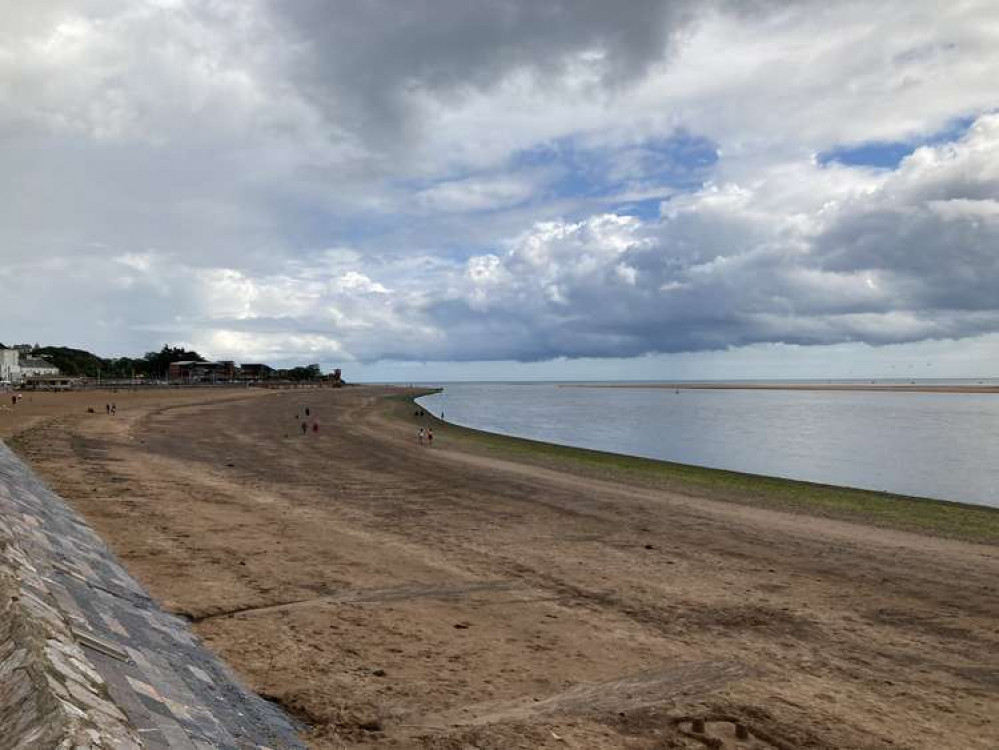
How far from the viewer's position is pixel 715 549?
1352cm

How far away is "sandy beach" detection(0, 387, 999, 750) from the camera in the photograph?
5.99 metres

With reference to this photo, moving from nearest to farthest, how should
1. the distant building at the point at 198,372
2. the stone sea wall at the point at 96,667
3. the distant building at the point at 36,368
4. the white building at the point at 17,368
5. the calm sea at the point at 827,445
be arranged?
1. the stone sea wall at the point at 96,667
2. the calm sea at the point at 827,445
3. the white building at the point at 17,368
4. the distant building at the point at 36,368
5. the distant building at the point at 198,372

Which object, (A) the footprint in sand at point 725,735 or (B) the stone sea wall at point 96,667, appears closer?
(B) the stone sea wall at point 96,667

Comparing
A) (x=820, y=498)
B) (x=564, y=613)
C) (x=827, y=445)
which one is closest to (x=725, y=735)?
(x=564, y=613)

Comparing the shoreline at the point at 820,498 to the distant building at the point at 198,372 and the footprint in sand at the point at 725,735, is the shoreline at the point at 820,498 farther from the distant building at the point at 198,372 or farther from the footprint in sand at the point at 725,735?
the distant building at the point at 198,372

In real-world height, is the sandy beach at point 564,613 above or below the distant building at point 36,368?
below

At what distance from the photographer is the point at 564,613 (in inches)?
350

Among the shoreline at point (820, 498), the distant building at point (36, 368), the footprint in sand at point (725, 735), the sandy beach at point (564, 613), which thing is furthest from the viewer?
the distant building at point (36, 368)

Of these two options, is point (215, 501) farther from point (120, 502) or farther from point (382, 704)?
point (382, 704)

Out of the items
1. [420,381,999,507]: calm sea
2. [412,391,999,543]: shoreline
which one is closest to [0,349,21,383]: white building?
[420,381,999,507]: calm sea

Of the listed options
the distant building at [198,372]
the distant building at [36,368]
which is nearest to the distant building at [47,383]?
the distant building at [36,368]

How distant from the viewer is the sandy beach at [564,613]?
599 cm

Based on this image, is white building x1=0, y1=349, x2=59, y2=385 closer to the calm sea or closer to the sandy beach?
the calm sea

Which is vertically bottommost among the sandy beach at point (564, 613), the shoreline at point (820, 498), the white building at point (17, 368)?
the shoreline at point (820, 498)
